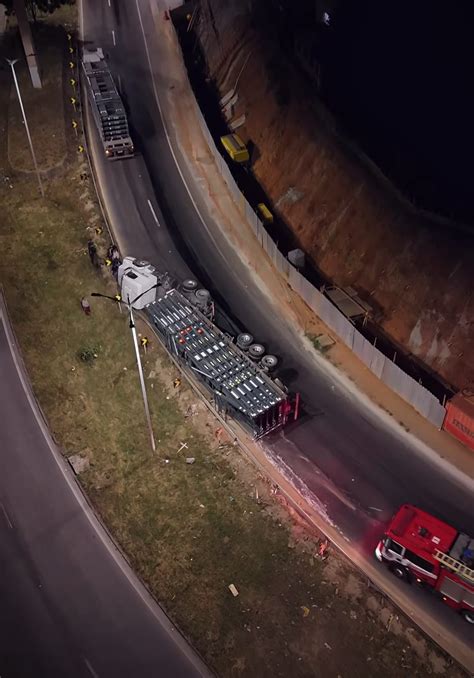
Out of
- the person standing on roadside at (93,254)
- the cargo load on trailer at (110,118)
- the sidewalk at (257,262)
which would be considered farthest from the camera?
the cargo load on trailer at (110,118)

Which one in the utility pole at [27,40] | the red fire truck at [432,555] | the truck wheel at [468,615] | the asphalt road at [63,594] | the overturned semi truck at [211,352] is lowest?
the asphalt road at [63,594]

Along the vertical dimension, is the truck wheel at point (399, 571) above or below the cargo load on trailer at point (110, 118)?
below

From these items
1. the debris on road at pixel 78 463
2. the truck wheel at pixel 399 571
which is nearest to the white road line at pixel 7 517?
the debris on road at pixel 78 463

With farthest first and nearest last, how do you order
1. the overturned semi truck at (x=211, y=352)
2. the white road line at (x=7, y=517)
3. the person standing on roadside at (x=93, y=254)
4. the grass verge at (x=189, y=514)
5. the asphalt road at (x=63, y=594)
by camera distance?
the person standing on roadside at (x=93, y=254) < the overturned semi truck at (x=211, y=352) < the white road line at (x=7, y=517) < the grass verge at (x=189, y=514) < the asphalt road at (x=63, y=594)

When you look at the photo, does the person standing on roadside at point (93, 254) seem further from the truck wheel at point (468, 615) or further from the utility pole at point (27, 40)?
the truck wheel at point (468, 615)

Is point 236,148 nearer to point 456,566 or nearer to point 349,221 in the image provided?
point 349,221

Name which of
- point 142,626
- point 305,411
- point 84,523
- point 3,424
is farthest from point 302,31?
point 142,626

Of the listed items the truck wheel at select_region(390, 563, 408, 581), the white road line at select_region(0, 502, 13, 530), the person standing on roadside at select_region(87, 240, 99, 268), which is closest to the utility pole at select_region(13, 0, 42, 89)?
the person standing on roadside at select_region(87, 240, 99, 268)

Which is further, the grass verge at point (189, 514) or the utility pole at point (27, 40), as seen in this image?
the utility pole at point (27, 40)
